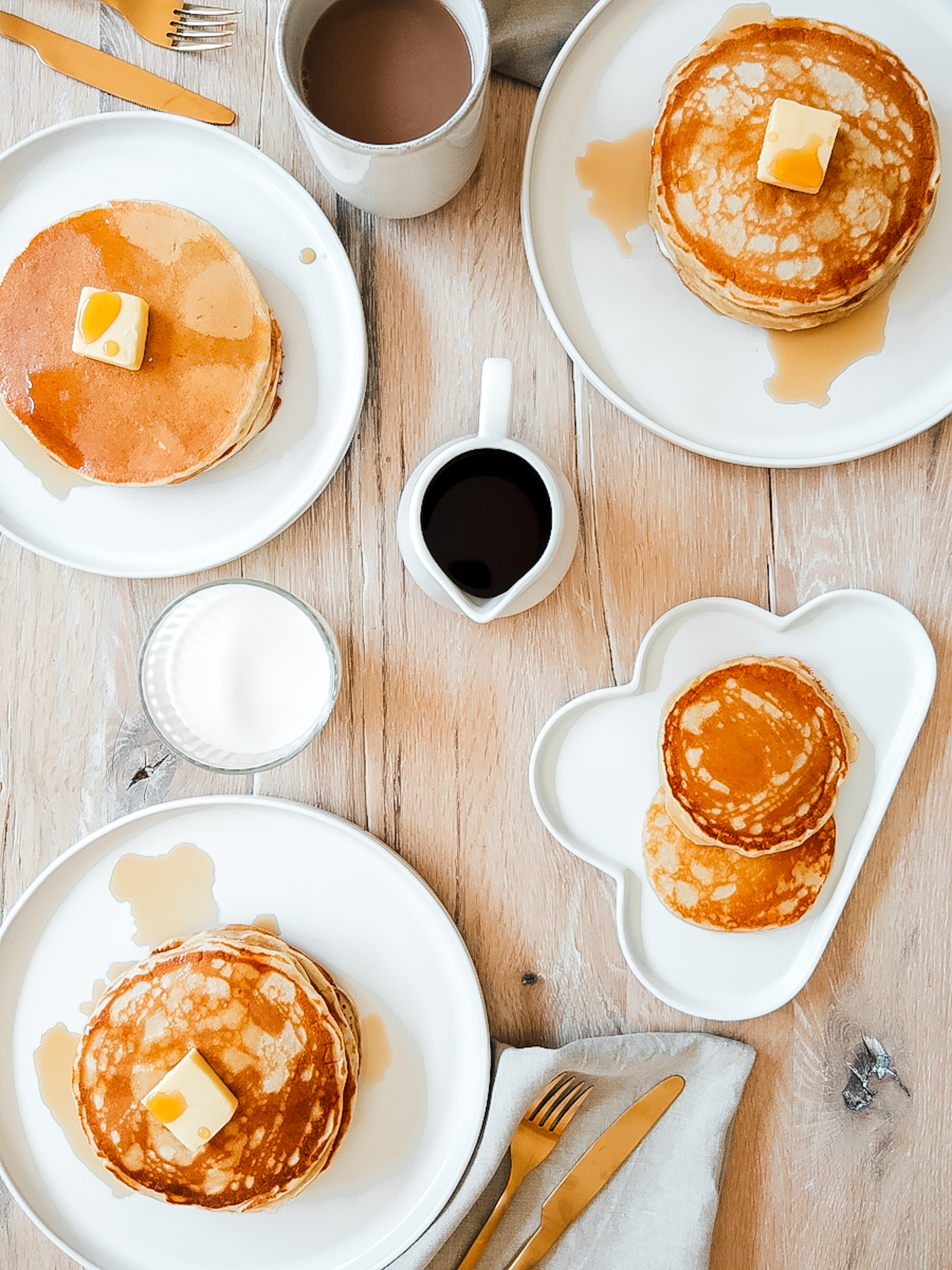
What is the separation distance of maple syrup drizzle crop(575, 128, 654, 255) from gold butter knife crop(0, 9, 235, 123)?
47 centimetres

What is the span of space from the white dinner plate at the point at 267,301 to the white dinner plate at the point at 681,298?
0.91 ft

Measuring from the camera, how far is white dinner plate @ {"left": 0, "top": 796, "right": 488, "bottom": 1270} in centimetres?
118

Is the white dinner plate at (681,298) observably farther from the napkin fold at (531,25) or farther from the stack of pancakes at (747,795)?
the stack of pancakes at (747,795)

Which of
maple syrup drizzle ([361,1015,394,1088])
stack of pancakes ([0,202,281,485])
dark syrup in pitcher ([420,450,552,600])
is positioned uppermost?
stack of pancakes ([0,202,281,485])

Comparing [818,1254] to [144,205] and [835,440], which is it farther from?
[144,205]

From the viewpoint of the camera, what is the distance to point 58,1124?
1206mm

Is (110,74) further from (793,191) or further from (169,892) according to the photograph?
(169,892)

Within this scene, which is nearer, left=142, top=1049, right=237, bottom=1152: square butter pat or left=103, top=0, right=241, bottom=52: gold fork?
left=142, top=1049, right=237, bottom=1152: square butter pat

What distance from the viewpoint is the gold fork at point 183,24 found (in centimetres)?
117

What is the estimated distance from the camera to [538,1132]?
1185 mm

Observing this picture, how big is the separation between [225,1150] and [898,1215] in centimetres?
88

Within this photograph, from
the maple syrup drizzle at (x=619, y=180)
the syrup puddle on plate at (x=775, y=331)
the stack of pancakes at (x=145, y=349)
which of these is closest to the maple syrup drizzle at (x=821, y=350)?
the syrup puddle on plate at (x=775, y=331)

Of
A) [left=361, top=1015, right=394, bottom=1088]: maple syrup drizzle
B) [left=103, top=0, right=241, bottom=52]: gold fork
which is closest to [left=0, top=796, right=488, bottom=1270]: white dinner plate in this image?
[left=361, top=1015, right=394, bottom=1088]: maple syrup drizzle

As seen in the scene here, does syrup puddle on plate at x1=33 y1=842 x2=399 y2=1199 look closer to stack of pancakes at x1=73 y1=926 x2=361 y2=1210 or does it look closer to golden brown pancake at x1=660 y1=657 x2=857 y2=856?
stack of pancakes at x1=73 y1=926 x2=361 y2=1210
